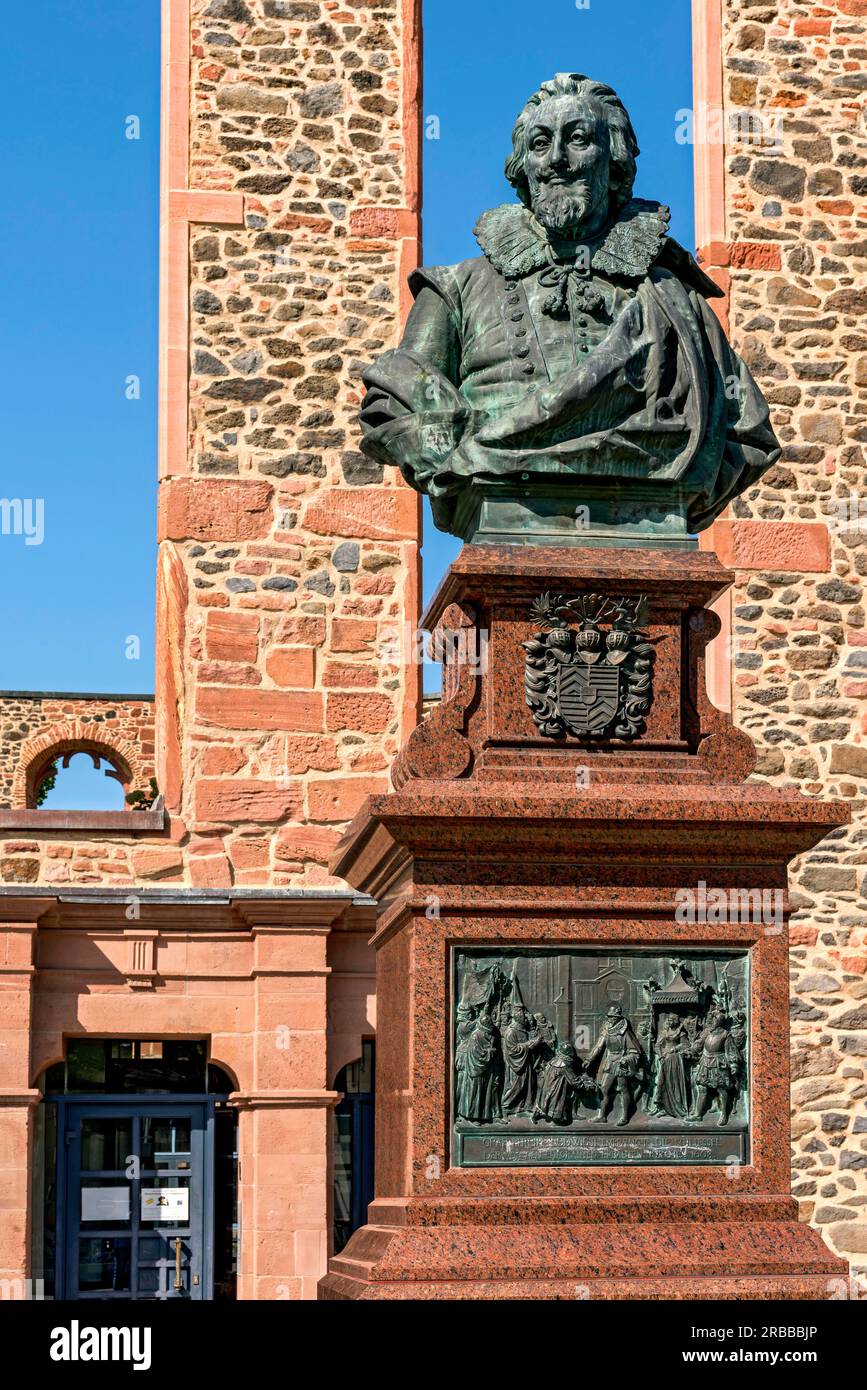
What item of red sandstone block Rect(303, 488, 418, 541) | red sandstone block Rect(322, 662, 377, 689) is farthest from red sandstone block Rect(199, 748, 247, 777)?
red sandstone block Rect(303, 488, 418, 541)

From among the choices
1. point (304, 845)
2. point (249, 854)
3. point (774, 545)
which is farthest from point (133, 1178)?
point (774, 545)

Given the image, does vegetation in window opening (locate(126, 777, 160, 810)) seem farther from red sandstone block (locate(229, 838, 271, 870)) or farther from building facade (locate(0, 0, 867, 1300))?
red sandstone block (locate(229, 838, 271, 870))

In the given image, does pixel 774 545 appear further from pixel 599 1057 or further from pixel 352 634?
pixel 599 1057

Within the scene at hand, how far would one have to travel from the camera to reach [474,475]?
613 cm

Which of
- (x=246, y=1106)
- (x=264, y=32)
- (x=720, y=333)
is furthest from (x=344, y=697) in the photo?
(x=720, y=333)

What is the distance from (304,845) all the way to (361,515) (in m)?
1.86

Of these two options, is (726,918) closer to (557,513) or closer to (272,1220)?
(557,513)

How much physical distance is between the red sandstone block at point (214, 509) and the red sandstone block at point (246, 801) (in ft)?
4.44

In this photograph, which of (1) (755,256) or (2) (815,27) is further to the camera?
(2) (815,27)

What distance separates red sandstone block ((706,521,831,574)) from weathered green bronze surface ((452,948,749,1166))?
7.43 metres

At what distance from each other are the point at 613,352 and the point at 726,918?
1565 millimetres

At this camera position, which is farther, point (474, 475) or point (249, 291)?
point (249, 291)

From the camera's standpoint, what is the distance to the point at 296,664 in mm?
12438

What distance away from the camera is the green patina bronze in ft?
20.2
